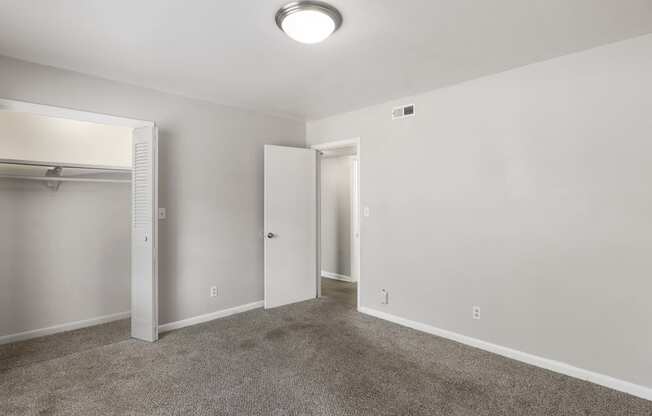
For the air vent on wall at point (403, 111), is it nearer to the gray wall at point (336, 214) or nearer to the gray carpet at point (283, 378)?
the gray wall at point (336, 214)

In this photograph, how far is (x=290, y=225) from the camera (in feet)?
14.6

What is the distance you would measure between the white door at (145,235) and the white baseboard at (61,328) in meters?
0.77

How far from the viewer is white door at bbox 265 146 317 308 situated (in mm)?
4273

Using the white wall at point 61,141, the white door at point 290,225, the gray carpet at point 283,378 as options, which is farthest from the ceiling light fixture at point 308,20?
the white wall at point 61,141

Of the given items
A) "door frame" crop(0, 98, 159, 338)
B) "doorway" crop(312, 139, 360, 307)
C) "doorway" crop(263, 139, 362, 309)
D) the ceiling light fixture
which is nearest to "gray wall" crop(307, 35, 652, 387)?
"doorway" crop(263, 139, 362, 309)

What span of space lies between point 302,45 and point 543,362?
3.10 meters

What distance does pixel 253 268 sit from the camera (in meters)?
4.29

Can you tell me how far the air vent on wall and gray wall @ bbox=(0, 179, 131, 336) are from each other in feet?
10.5

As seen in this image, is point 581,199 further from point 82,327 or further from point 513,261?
point 82,327

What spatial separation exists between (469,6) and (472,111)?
129cm

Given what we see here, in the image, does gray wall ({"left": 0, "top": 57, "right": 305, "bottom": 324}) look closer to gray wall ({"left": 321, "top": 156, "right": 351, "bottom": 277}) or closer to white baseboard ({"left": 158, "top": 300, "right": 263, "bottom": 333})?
white baseboard ({"left": 158, "top": 300, "right": 263, "bottom": 333})

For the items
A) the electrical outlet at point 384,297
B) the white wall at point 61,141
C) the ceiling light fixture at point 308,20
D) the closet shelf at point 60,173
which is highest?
the ceiling light fixture at point 308,20

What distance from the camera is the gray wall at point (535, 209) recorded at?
2.36 metres

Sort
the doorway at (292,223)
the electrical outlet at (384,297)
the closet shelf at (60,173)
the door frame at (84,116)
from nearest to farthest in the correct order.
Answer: the door frame at (84,116), the closet shelf at (60,173), the electrical outlet at (384,297), the doorway at (292,223)
